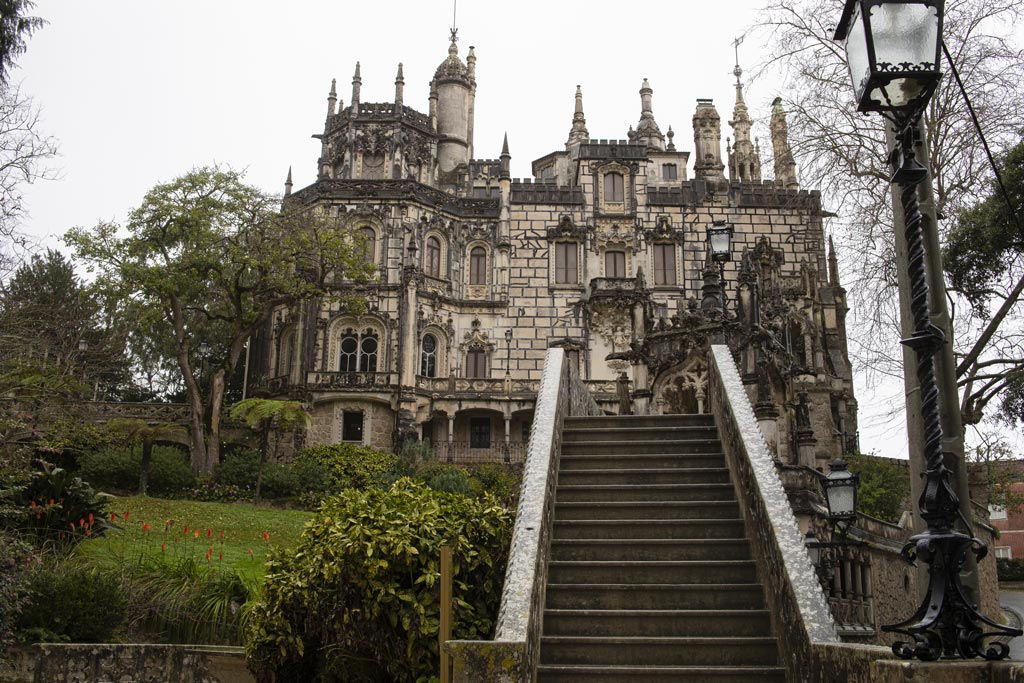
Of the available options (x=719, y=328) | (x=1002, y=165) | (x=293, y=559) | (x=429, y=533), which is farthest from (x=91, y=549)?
(x=1002, y=165)

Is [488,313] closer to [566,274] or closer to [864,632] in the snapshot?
[566,274]

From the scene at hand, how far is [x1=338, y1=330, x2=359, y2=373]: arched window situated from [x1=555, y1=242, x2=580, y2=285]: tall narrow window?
9.61 meters

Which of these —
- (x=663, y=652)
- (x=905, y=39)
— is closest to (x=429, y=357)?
(x=663, y=652)

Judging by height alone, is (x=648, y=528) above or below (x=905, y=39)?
below

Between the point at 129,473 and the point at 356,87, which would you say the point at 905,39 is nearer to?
the point at 129,473

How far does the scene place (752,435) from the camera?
33.4 ft

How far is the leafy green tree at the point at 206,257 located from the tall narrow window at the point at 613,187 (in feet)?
45.4

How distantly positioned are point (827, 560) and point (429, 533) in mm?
6242

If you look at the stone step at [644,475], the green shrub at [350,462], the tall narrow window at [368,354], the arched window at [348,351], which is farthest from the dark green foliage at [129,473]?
the stone step at [644,475]

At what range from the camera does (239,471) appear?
31.4m

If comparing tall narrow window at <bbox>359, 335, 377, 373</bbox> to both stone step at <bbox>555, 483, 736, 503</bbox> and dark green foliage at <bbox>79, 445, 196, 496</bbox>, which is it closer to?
dark green foliage at <bbox>79, 445, 196, 496</bbox>

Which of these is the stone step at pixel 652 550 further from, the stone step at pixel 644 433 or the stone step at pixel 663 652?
the stone step at pixel 644 433

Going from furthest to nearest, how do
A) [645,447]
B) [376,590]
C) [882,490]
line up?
1. [882,490]
2. [645,447]
3. [376,590]

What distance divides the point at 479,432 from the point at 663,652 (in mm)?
33028
